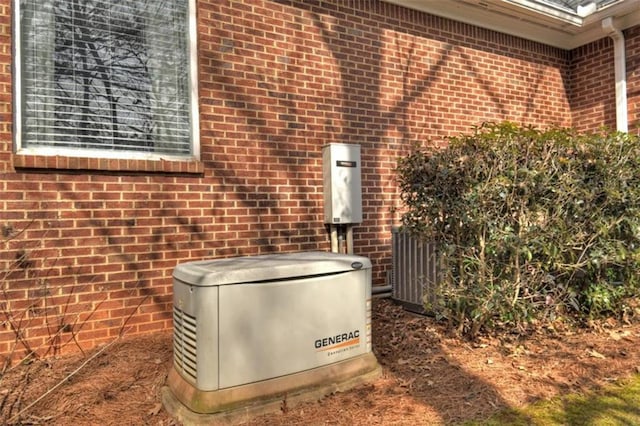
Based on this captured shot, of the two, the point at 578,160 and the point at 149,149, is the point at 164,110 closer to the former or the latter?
the point at 149,149

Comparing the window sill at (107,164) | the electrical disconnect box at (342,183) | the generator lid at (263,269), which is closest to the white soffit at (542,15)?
the electrical disconnect box at (342,183)

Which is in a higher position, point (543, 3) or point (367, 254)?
point (543, 3)

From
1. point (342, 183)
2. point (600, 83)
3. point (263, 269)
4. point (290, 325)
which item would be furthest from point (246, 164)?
point (600, 83)

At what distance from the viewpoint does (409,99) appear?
6.55m

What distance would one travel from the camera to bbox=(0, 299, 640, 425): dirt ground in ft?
10.5

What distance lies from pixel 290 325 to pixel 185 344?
2.32ft

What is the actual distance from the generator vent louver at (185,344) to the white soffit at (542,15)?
5.05m

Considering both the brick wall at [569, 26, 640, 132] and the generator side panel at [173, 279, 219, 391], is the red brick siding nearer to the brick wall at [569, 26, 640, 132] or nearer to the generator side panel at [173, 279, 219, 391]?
the brick wall at [569, 26, 640, 132]

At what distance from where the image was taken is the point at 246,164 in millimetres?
5203

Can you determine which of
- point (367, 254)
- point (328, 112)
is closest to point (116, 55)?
point (328, 112)

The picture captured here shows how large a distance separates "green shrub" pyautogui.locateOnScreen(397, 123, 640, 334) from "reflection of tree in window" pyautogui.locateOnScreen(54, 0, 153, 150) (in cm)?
272

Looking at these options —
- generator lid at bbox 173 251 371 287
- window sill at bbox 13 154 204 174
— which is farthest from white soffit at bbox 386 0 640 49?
generator lid at bbox 173 251 371 287

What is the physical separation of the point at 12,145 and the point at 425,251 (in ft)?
13.2

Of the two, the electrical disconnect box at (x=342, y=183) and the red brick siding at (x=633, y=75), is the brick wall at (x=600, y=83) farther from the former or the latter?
the electrical disconnect box at (x=342, y=183)
